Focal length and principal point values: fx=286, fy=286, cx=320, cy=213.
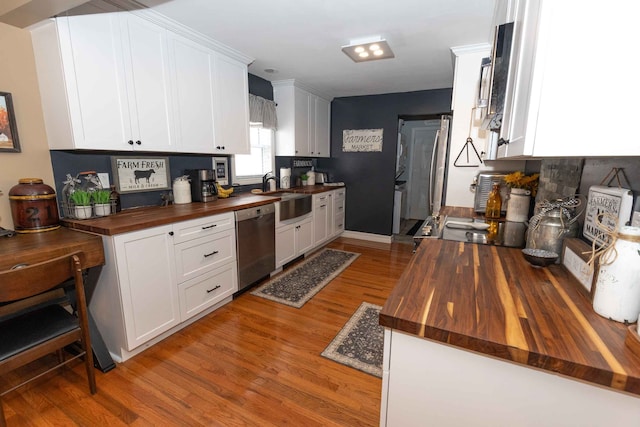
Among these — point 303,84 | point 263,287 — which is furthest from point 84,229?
point 303,84

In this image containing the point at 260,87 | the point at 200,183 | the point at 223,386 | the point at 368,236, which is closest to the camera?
the point at 223,386

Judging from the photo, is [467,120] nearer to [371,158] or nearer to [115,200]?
[371,158]

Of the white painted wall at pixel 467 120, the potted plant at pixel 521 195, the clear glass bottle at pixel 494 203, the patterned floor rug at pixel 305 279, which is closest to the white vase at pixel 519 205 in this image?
the potted plant at pixel 521 195

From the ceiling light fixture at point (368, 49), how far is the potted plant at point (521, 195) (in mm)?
1484

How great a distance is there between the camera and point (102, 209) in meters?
1.98

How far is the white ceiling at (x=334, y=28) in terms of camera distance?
1878 millimetres

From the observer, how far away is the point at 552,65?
0.69 metres

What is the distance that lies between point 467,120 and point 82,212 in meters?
3.00

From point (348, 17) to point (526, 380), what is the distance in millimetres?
2257

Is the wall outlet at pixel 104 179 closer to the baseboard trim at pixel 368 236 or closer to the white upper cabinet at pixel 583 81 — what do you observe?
the white upper cabinet at pixel 583 81

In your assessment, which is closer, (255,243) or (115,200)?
(115,200)

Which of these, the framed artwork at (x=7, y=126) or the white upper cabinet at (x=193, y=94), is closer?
the framed artwork at (x=7, y=126)

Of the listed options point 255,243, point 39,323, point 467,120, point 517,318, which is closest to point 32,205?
point 39,323

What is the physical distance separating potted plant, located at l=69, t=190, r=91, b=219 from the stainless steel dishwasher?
1.02 meters
